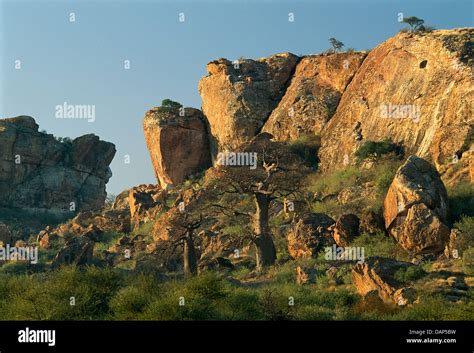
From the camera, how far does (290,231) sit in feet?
115

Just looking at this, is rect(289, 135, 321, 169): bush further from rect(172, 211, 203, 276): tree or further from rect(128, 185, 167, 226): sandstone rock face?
rect(172, 211, 203, 276): tree

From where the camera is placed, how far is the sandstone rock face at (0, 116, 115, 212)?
215 feet

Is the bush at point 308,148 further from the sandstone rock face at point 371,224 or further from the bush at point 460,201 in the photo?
the sandstone rock face at point 371,224

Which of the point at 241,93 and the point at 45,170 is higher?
the point at 241,93

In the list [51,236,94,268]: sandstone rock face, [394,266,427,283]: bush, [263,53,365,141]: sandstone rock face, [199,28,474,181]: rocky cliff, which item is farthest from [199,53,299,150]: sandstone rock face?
[394,266,427,283]: bush

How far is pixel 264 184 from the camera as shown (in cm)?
3512

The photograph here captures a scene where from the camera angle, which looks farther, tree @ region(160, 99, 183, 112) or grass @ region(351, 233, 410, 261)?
tree @ region(160, 99, 183, 112)

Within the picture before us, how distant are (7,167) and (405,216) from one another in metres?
43.5

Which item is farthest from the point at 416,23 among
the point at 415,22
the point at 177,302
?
the point at 177,302

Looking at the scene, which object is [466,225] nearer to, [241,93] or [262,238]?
[262,238]

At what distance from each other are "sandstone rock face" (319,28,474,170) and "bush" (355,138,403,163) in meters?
0.53

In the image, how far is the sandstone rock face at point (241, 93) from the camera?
179ft

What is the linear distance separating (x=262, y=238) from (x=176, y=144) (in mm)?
22862
